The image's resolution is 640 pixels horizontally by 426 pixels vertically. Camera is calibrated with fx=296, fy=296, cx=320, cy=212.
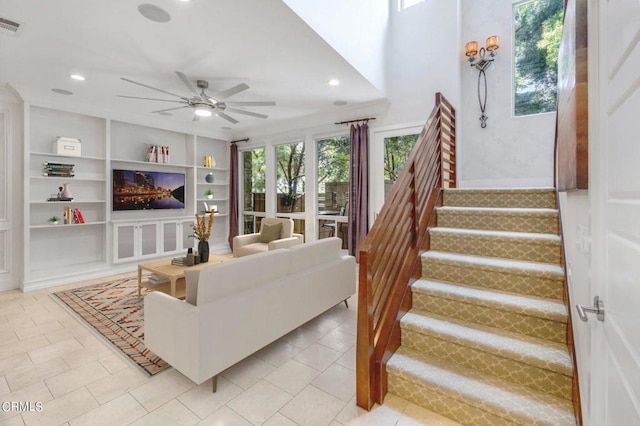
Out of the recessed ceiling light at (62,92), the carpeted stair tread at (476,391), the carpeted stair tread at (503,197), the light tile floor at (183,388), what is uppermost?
the recessed ceiling light at (62,92)

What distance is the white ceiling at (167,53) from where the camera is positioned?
2424 millimetres

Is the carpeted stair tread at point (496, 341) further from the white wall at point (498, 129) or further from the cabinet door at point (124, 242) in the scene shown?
the cabinet door at point (124, 242)

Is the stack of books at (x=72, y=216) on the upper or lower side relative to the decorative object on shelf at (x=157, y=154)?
lower

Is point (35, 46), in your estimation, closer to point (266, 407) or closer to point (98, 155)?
point (98, 155)

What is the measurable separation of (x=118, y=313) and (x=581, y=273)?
405 cm

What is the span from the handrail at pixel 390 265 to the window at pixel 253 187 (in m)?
4.46

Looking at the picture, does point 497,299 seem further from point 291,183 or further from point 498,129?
point 291,183

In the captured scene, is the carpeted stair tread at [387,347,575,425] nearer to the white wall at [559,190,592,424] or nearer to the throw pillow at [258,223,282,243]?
the white wall at [559,190,592,424]

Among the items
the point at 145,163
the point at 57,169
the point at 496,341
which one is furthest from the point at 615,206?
the point at 145,163

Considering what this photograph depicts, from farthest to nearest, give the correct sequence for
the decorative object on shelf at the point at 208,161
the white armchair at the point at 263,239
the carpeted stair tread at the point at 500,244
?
the decorative object on shelf at the point at 208,161 → the white armchair at the point at 263,239 → the carpeted stair tread at the point at 500,244

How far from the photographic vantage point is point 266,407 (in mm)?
1857

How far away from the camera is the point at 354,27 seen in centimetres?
358

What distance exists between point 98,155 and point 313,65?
13.7ft

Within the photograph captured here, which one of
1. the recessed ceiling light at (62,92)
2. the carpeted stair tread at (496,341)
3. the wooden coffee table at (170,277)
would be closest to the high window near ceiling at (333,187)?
the wooden coffee table at (170,277)
